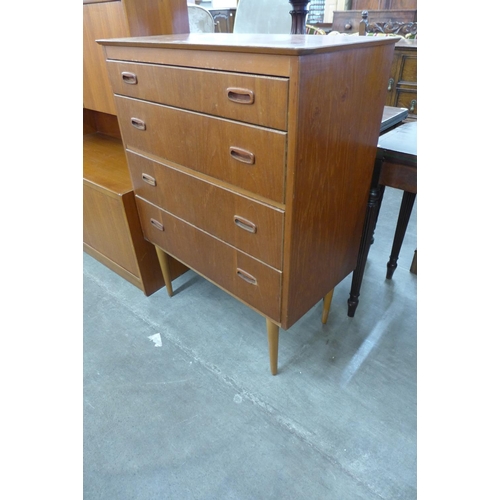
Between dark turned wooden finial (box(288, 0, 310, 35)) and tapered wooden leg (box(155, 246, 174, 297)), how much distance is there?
0.99m

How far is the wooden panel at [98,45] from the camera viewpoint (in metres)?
1.31

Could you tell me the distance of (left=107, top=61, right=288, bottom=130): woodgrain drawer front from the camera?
0.76 m

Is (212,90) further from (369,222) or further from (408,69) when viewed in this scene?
(408,69)

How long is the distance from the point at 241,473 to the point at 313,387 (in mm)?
381

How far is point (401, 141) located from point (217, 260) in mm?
753

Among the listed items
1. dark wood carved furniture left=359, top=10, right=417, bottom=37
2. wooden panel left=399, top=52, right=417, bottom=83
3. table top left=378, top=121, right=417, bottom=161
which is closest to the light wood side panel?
table top left=378, top=121, right=417, bottom=161

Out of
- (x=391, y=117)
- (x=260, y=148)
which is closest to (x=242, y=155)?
(x=260, y=148)

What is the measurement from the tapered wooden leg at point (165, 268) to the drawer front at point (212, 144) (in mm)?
485

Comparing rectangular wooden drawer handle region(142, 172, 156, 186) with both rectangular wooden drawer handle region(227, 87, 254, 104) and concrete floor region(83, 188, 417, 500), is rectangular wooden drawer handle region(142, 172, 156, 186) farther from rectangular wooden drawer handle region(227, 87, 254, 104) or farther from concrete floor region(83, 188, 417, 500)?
concrete floor region(83, 188, 417, 500)

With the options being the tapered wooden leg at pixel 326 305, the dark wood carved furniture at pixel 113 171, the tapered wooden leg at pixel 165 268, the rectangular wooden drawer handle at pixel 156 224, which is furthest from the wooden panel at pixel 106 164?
the tapered wooden leg at pixel 326 305

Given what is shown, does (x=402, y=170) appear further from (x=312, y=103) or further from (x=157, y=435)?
(x=157, y=435)

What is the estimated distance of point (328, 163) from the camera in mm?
914

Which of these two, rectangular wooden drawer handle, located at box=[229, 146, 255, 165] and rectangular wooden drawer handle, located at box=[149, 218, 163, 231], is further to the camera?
rectangular wooden drawer handle, located at box=[149, 218, 163, 231]
